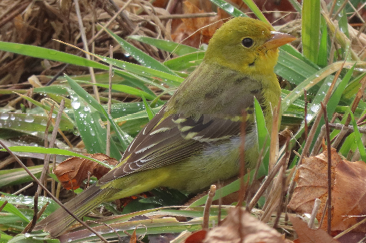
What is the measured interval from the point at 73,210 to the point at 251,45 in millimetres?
1485

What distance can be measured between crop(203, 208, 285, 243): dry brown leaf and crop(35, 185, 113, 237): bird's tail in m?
1.01

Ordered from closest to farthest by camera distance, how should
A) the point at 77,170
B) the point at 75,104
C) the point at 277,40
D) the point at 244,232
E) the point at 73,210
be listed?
the point at 244,232, the point at 73,210, the point at 77,170, the point at 277,40, the point at 75,104

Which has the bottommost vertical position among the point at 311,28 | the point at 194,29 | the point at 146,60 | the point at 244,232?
the point at 244,232

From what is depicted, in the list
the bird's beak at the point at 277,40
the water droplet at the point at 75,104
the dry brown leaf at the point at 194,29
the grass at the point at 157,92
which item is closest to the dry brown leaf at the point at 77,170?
the grass at the point at 157,92

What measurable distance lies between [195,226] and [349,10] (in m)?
2.70

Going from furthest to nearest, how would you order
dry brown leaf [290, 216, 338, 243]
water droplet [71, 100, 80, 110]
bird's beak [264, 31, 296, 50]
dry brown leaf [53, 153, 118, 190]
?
water droplet [71, 100, 80, 110]
bird's beak [264, 31, 296, 50]
dry brown leaf [53, 153, 118, 190]
dry brown leaf [290, 216, 338, 243]

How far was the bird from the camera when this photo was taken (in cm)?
260

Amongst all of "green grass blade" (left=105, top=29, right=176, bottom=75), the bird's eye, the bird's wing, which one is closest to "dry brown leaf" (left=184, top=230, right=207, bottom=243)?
the bird's wing

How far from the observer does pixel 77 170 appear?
274 cm

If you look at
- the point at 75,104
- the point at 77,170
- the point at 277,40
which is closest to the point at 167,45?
the point at 75,104

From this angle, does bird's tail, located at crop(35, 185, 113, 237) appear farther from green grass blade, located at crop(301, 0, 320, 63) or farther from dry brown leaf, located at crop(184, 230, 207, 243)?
green grass blade, located at crop(301, 0, 320, 63)

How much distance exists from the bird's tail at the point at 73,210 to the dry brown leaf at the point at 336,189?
3.11 ft

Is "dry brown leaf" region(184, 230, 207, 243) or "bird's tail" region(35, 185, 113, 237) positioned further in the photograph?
"bird's tail" region(35, 185, 113, 237)

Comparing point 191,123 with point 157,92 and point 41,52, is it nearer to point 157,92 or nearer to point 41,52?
point 157,92
